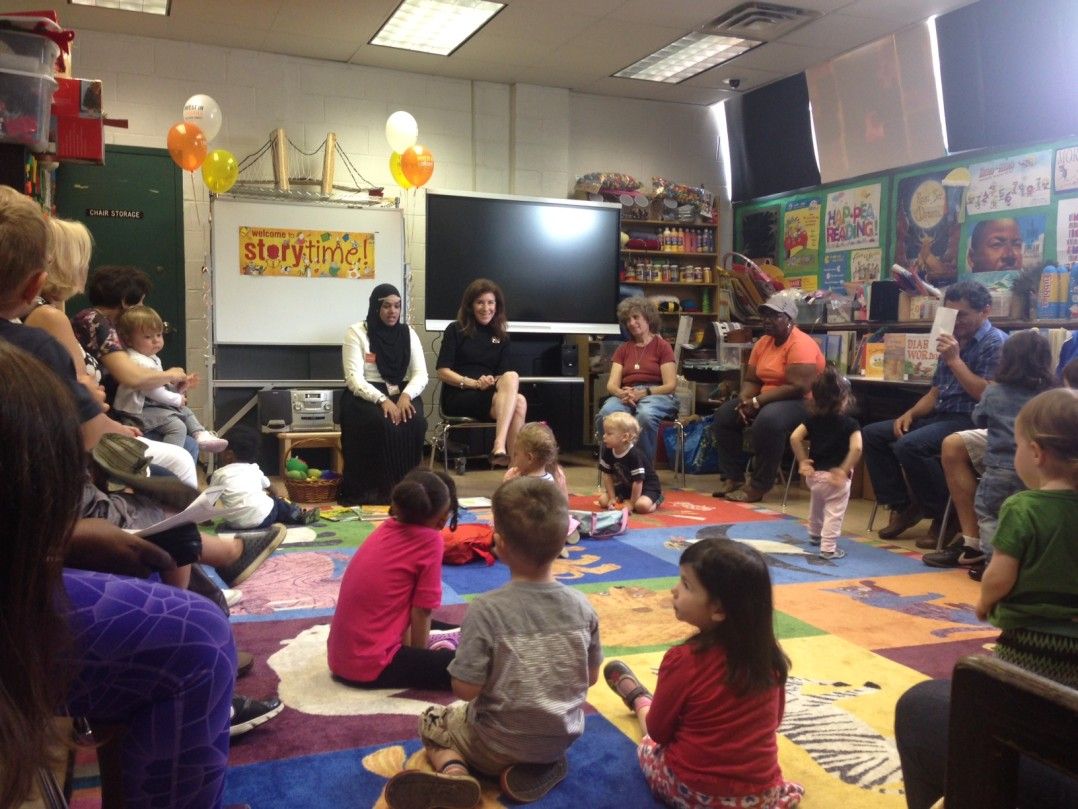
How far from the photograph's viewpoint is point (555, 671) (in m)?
1.81

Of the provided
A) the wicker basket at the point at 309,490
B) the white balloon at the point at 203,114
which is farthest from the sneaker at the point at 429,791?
the white balloon at the point at 203,114

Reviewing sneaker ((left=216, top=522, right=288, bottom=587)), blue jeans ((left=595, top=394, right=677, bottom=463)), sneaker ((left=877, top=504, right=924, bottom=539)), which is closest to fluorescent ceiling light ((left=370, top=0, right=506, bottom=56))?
blue jeans ((left=595, top=394, right=677, bottom=463))

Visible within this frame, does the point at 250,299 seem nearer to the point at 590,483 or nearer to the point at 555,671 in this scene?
the point at 590,483

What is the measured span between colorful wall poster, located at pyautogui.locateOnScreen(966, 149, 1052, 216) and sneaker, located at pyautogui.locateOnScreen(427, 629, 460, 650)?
4423 mm

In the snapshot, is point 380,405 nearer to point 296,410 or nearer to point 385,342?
point 385,342

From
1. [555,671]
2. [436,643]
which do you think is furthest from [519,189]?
[555,671]

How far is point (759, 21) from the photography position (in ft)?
19.0

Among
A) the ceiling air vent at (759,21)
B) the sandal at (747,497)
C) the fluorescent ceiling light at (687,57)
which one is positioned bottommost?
the sandal at (747,497)

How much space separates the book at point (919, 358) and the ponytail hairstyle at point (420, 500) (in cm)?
396

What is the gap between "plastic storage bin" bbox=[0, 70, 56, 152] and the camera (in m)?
2.65

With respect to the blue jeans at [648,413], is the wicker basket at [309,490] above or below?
below

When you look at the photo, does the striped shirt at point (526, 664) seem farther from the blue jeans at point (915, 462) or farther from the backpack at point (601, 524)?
the blue jeans at point (915, 462)

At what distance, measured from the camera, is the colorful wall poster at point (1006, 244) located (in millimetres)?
5223

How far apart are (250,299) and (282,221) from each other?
57 cm
